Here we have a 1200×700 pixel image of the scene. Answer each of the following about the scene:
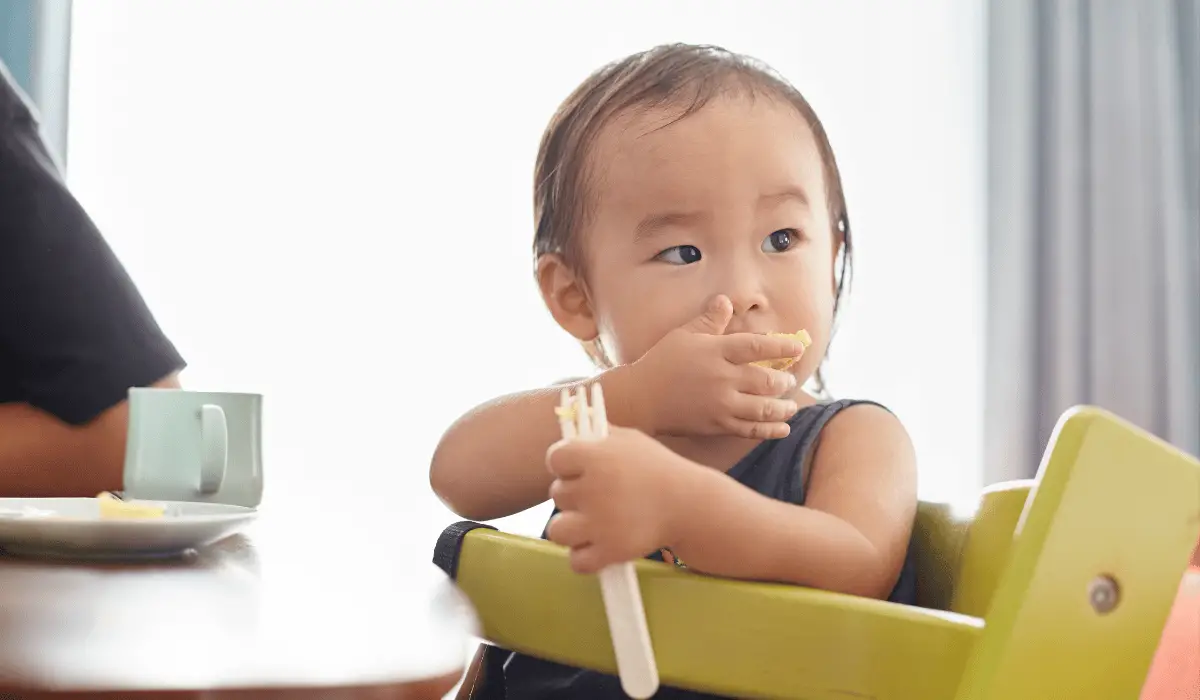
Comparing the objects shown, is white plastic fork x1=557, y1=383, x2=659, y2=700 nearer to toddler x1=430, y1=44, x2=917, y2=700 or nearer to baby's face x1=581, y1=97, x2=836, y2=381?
toddler x1=430, y1=44, x2=917, y2=700

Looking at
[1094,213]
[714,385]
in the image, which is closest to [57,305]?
[714,385]

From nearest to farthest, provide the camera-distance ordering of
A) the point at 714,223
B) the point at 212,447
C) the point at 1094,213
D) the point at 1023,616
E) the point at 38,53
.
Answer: the point at 1023,616 → the point at 212,447 → the point at 714,223 → the point at 38,53 → the point at 1094,213

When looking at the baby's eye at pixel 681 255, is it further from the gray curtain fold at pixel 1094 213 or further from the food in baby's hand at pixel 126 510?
the gray curtain fold at pixel 1094 213

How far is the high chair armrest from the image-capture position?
57cm

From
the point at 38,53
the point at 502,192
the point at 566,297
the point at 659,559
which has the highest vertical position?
the point at 38,53

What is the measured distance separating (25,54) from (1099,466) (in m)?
2.98

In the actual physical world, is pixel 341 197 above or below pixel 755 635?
above

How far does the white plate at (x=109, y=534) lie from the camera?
1.98ft

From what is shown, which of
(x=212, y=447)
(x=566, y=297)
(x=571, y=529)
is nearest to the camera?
(x=571, y=529)

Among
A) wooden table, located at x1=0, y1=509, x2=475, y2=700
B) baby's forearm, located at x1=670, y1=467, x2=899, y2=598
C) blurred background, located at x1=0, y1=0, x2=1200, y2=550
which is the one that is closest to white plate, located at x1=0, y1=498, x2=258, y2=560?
wooden table, located at x1=0, y1=509, x2=475, y2=700

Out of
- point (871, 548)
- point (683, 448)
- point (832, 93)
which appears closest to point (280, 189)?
point (832, 93)

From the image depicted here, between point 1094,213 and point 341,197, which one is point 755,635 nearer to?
point 341,197

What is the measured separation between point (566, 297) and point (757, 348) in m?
0.37

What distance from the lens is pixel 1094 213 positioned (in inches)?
118
